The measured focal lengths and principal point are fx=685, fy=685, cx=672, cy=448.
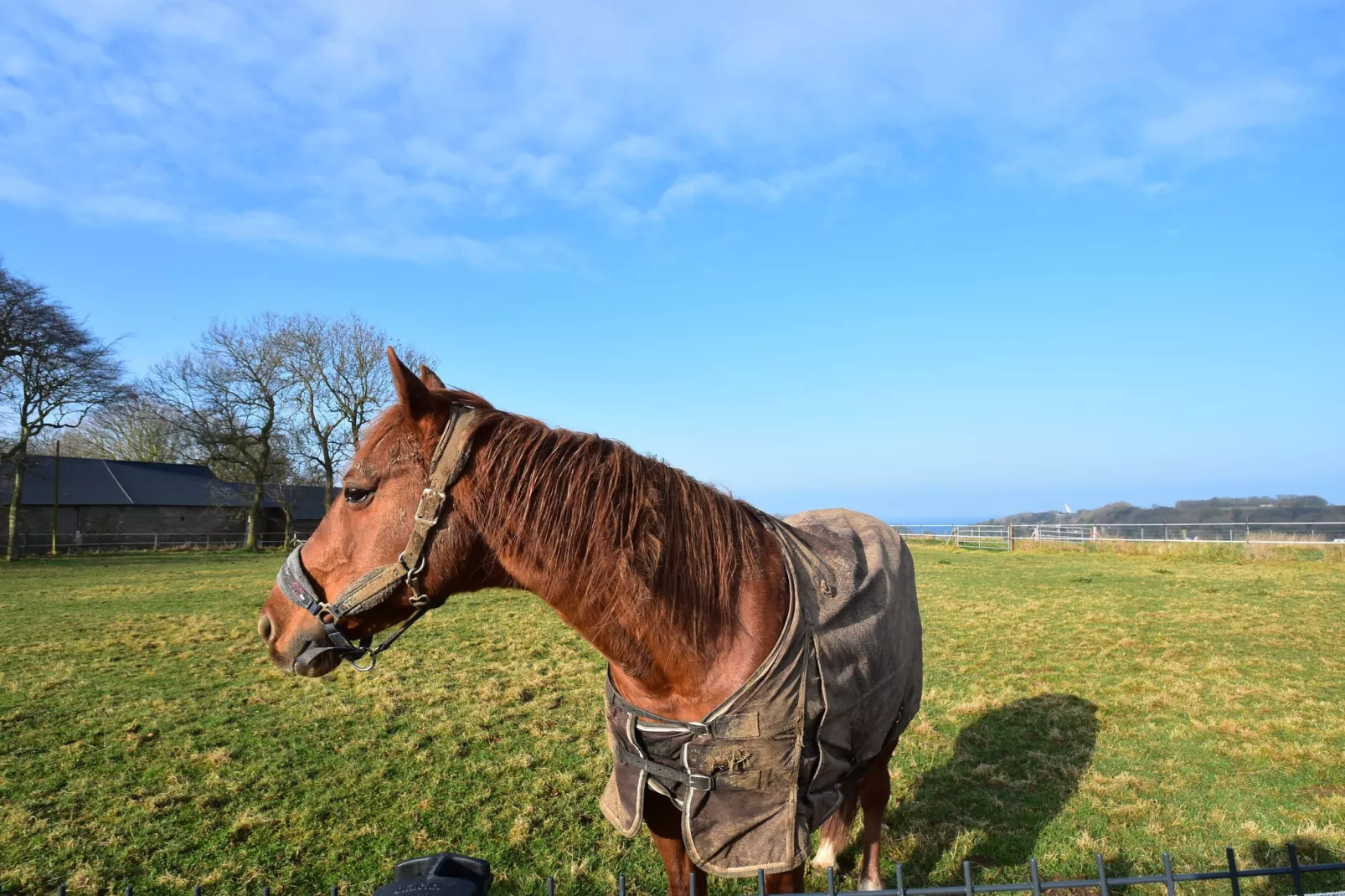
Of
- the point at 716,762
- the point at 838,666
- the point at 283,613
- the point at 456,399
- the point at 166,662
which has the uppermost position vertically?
the point at 456,399

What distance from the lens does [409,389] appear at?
6.79ft

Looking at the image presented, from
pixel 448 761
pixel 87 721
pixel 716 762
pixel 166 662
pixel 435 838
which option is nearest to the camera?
pixel 716 762

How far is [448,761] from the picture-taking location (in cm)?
541

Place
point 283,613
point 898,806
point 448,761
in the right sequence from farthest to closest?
point 448,761 < point 898,806 < point 283,613

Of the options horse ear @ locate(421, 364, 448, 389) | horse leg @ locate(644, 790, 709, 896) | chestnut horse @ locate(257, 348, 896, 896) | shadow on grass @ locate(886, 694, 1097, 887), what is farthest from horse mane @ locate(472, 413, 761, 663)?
shadow on grass @ locate(886, 694, 1097, 887)

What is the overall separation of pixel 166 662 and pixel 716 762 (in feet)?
30.6

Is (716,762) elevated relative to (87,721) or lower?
elevated

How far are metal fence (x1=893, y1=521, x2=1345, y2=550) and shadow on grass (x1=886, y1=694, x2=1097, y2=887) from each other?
767 inches

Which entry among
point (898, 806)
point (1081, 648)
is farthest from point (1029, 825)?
point (1081, 648)

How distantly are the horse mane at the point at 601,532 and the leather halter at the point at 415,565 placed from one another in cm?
7

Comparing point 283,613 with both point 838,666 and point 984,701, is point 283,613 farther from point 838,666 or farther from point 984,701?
point 984,701

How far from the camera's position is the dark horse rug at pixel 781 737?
210 centimetres

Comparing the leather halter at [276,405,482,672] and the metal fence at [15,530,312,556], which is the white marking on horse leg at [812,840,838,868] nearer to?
the leather halter at [276,405,482,672]

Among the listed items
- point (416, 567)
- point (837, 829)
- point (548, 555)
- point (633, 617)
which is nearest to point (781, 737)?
point (633, 617)
